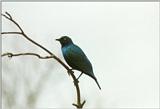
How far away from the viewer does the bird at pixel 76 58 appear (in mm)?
2145

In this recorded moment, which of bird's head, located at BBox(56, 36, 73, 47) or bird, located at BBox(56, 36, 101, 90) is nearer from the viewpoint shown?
bird, located at BBox(56, 36, 101, 90)

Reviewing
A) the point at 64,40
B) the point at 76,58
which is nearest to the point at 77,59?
the point at 76,58

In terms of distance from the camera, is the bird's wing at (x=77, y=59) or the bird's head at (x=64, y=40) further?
the bird's head at (x=64, y=40)

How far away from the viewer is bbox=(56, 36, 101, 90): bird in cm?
214

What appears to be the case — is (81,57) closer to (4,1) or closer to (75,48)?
(75,48)

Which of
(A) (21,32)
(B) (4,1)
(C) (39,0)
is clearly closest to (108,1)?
(C) (39,0)

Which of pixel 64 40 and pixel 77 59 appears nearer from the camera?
pixel 77 59

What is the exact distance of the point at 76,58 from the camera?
2332 millimetres

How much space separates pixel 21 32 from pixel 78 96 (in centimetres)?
39

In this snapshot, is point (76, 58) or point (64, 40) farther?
point (64, 40)

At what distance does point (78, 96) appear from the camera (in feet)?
5.38

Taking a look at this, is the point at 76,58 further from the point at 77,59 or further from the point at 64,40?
the point at 64,40

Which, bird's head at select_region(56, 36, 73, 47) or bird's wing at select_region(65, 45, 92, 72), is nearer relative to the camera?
bird's wing at select_region(65, 45, 92, 72)

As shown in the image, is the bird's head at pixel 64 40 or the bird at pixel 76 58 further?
the bird's head at pixel 64 40
